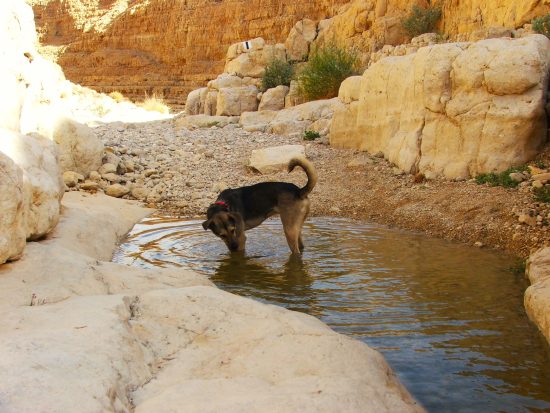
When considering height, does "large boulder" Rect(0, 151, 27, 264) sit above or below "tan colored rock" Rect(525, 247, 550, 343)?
above

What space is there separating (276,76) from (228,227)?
572 inches

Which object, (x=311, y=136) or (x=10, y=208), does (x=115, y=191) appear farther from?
(x=10, y=208)

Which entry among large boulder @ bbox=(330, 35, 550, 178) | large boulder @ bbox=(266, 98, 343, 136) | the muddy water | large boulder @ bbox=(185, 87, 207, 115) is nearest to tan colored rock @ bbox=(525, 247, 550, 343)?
the muddy water

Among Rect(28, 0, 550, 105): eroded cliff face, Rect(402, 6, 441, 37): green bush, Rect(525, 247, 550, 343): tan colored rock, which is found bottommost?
Rect(525, 247, 550, 343): tan colored rock

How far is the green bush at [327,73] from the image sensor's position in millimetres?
16625

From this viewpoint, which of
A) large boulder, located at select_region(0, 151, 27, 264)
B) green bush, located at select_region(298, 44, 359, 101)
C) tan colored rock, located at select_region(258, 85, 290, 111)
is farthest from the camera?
tan colored rock, located at select_region(258, 85, 290, 111)

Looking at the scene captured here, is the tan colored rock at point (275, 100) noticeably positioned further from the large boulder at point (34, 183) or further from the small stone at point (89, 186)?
the large boulder at point (34, 183)

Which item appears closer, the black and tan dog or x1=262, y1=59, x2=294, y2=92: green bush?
the black and tan dog

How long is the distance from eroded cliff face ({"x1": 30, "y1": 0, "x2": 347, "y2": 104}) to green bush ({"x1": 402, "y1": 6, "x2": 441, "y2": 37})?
15.0m

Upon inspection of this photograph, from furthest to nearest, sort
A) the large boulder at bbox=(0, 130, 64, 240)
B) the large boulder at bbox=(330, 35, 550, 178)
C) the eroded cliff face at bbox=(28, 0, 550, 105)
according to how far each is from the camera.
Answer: the eroded cliff face at bbox=(28, 0, 550, 105) < the large boulder at bbox=(330, 35, 550, 178) < the large boulder at bbox=(0, 130, 64, 240)

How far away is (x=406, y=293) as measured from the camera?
5.49 meters

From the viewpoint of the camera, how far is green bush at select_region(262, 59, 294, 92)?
66.9 feet

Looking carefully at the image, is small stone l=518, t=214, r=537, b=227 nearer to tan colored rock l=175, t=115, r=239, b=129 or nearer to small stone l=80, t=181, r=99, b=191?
small stone l=80, t=181, r=99, b=191

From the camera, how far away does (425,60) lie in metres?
10.1
